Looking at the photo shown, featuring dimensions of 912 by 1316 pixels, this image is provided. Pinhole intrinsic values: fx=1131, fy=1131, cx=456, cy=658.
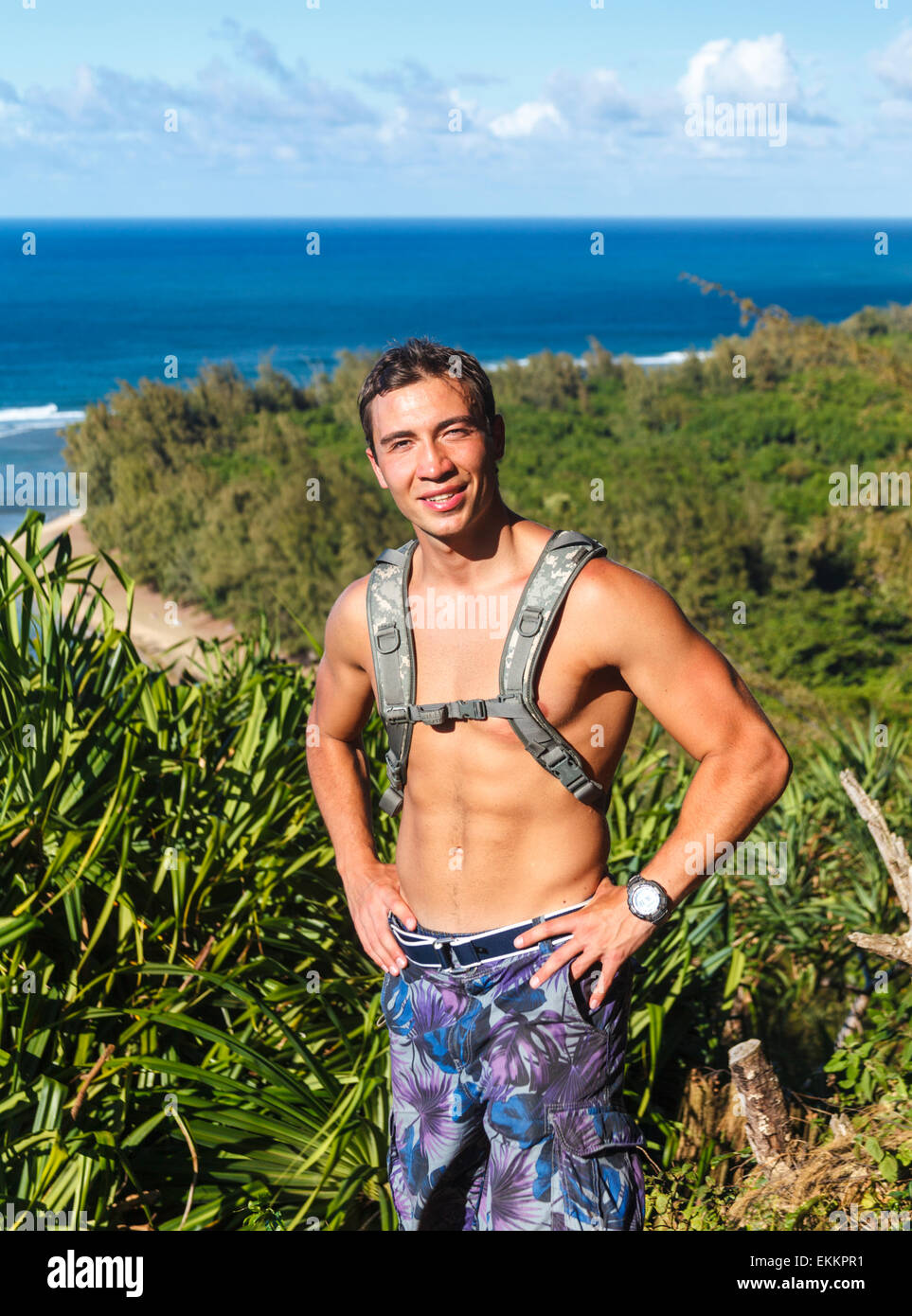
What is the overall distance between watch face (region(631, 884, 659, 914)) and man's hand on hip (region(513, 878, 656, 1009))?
18 mm

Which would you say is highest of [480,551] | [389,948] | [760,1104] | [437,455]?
[437,455]

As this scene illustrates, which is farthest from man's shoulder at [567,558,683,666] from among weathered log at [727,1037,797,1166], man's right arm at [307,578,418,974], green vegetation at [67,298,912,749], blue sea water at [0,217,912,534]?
blue sea water at [0,217,912,534]

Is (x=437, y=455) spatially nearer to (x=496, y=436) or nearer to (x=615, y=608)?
(x=496, y=436)

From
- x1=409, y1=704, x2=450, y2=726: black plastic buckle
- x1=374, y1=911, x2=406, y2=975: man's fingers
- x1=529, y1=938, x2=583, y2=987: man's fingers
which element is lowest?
x1=374, y1=911, x2=406, y2=975: man's fingers

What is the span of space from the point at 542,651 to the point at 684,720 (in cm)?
30

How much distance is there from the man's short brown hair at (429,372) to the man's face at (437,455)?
0.05 feet

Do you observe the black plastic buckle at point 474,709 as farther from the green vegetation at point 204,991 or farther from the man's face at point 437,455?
the green vegetation at point 204,991

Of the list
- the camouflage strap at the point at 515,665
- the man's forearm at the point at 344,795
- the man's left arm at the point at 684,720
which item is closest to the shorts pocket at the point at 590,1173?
the man's left arm at the point at 684,720

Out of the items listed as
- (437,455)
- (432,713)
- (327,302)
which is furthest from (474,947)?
(327,302)

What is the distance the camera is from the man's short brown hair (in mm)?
2246

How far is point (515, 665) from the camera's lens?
218 cm

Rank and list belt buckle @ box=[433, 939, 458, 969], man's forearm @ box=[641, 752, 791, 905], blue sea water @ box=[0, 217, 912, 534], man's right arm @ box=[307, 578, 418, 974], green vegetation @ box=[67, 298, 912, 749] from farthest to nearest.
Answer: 1. blue sea water @ box=[0, 217, 912, 534]
2. green vegetation @ box=[67, 298, 912, 749]
3. man's right arm @ box=[307, 578, 418, 974]
4. belt buckle @ box=[433, 939, 458, 969]
5. man's forearm @ box=[641, 752, 791, 905]

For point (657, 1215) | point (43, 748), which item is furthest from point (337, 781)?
point (657, 1215)

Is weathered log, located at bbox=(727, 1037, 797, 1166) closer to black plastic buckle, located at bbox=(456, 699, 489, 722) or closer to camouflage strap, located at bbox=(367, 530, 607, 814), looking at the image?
camouflage strap, located at bbox=(367, 530, 607, 814)
